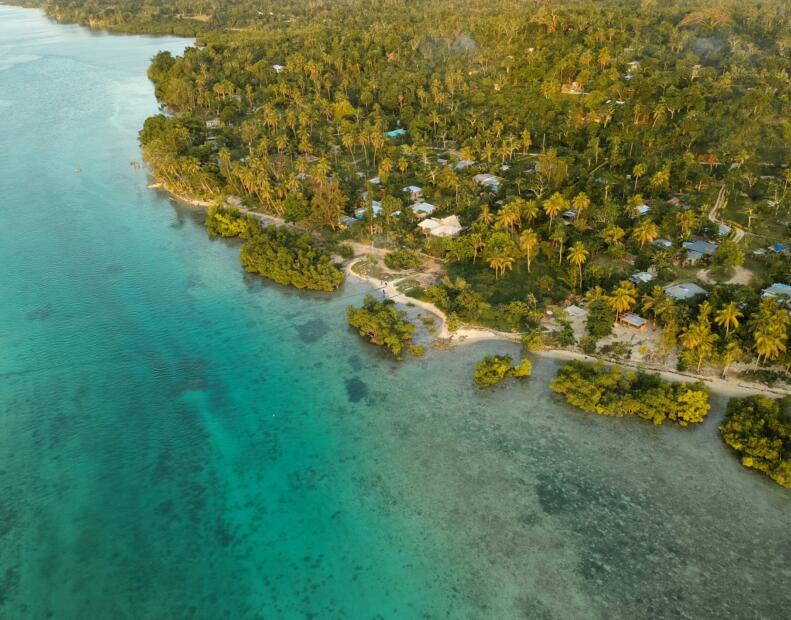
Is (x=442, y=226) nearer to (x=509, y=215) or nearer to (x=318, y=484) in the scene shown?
(x=509, y=215)

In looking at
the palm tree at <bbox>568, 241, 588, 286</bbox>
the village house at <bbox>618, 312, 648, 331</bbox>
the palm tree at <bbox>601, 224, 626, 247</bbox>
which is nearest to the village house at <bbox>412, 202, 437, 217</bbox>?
the palm tree at <bbox>568, 241, 588, 286</bbox>

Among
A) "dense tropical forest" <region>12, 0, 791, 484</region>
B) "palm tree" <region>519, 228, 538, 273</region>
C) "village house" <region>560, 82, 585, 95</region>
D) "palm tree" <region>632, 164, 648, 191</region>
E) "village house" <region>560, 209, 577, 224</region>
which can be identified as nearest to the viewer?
"dense tropical forest" <region>12, 0, 791, 484</region>

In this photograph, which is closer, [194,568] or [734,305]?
[194,568]

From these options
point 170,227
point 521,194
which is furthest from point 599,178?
point 170,227

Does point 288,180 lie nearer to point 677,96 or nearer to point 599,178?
point 599,178

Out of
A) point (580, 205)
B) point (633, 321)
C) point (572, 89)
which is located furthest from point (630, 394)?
point (572, 89)

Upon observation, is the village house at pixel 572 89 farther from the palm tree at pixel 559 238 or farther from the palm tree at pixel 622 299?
the palm tree at pixel 622 299

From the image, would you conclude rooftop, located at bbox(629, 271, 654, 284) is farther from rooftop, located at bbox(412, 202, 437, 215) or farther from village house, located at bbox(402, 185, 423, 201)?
village house, located at bbox(402, 185, 423, 201)
